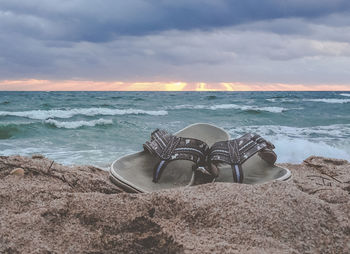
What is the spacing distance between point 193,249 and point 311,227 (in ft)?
1.43

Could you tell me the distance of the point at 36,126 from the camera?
7.88 metres

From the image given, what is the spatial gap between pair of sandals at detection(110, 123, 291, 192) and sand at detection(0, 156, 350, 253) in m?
0.26

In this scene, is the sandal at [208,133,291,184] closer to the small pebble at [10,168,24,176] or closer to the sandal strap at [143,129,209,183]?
the sandal strap at [143,129,209,183]

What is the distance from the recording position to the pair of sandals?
5.24 ft

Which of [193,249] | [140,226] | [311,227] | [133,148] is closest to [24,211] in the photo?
[140,226]

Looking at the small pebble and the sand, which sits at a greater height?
the small pebble

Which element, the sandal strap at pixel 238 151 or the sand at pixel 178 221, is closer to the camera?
the sand at pixel 178 221

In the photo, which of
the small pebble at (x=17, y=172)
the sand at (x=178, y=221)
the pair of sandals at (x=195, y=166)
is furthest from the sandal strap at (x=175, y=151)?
the small pebble at (x=17, y=172)

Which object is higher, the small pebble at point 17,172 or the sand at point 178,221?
the small pebble at point 17,172

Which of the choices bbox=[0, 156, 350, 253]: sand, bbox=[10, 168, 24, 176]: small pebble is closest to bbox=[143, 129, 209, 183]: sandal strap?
bbox=[0, 156, 350, 253]: sand

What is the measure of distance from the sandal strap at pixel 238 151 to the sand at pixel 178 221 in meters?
0.27

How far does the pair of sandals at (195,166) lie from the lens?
160 cm

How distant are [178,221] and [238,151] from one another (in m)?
0.69

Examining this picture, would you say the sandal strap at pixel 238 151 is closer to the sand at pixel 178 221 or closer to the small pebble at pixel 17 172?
the sand at pixel 178 221
